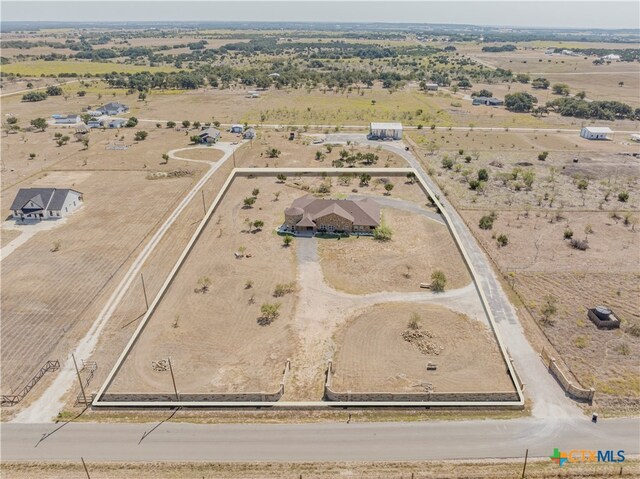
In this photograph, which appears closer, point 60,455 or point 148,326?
point 60,455

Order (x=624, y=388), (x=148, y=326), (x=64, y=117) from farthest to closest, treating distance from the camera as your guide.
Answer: (x=64, y=117), (x=148, y=326), (x=624, y=388)

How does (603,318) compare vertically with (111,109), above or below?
below

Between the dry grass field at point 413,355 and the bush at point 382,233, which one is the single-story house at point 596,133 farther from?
the dry grass field at point 413,355

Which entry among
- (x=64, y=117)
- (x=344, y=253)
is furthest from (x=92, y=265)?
(x=64, y=117)

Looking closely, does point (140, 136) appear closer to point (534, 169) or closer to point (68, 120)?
point (68, 120)

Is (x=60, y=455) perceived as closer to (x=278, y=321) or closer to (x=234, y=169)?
(x=278, y=321)

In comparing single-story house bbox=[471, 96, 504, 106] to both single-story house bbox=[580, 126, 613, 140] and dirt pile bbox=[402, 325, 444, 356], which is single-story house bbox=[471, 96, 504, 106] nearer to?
single-story house bbox=[580, 126, 613, 140]

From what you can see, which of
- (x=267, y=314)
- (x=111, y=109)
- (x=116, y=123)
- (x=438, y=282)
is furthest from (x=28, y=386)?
(x=111, y=109)
